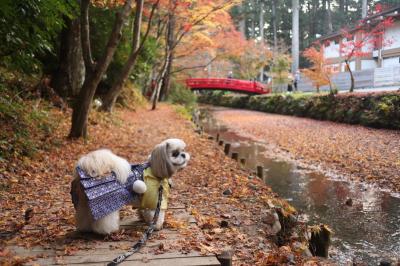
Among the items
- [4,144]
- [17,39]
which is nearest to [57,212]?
[4,144]

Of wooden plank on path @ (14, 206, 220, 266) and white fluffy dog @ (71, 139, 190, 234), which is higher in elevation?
white fluffy dog @ (71, 139, 190, 234)

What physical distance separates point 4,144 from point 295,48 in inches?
1329

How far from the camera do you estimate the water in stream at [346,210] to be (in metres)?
5.53

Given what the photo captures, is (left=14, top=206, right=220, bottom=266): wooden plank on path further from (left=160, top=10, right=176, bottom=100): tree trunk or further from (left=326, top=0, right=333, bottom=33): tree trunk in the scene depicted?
(left=326, top=0, right=333, bottom=33): tree trunk

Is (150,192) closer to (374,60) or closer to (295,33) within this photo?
(374,60)

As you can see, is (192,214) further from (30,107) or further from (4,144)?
(30,107)

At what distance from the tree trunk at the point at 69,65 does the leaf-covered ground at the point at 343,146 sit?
25.5 feet

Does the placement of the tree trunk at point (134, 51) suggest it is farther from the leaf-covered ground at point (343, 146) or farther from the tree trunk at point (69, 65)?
the leaf-covered ground at point (343, 146)

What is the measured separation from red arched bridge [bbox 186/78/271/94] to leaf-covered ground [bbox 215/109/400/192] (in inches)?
517

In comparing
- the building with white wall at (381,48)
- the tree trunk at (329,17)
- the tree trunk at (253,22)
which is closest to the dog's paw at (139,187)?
the building with white wall at (381,48)

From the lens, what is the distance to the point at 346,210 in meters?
7.26

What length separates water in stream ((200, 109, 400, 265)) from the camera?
5527 mm

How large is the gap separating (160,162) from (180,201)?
1.95m

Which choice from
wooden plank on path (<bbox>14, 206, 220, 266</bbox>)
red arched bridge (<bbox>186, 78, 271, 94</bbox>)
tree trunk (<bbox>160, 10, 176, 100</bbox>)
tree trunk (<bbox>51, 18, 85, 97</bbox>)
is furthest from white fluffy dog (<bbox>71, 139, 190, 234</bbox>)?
red arched bridge (<bbox>186, 78, 271, 94</bbox>)
